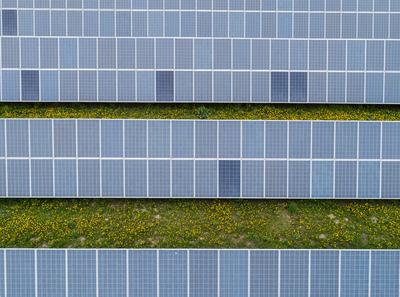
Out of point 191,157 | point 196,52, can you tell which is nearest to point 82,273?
point 191,157

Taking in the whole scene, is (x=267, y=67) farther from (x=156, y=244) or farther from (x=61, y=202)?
(x=61, y=202)

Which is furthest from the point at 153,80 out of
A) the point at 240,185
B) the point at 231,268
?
the point at 231,268

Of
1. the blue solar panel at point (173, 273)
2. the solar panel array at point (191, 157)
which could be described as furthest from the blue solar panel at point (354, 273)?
the blue solar panel at point (173, 273)

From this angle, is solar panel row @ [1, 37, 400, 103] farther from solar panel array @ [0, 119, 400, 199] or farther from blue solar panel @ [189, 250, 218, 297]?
blue solar panel @ [189, 250, 218, 297]

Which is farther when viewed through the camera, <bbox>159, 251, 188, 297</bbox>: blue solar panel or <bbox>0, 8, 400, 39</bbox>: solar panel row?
<bbox>0, 8, 400, 39</bbox>: solar panel row

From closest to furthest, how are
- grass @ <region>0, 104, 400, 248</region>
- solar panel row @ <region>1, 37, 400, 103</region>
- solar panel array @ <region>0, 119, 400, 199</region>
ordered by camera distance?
1. solar panel array @ <region>0, 119, 400, 199</region>
2. grass @ <region>0, 104, 400, 248</region>
3. solar panel row @ <region>1, 37, 400, 103</region>

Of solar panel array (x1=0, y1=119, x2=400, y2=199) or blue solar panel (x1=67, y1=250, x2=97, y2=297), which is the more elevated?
solar panel array (x1=0, y1=119, x2=400, y2=199)

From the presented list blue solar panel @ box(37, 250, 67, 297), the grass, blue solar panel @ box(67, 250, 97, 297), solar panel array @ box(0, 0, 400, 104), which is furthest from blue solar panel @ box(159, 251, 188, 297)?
solar panel array @ box(0, 0, 400, 104)
